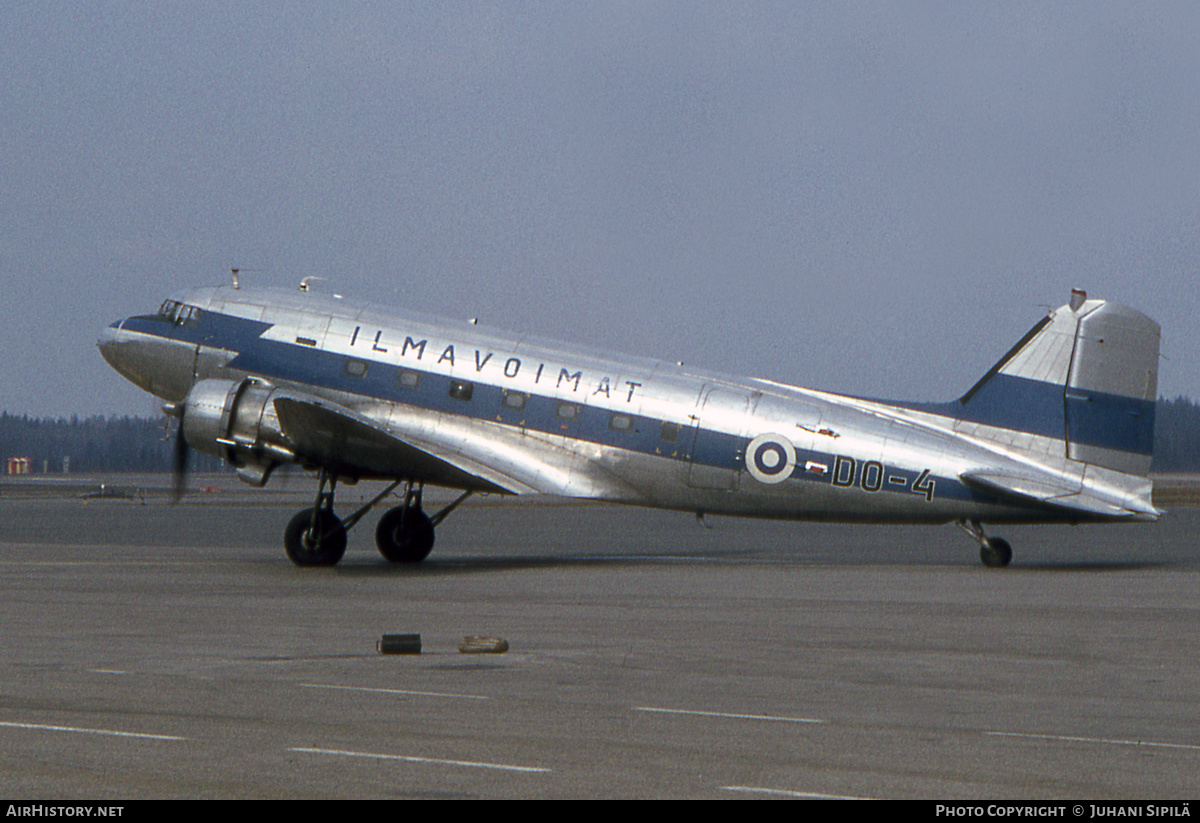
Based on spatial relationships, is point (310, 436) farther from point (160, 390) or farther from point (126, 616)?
point (126, 616)

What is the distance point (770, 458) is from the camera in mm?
23703

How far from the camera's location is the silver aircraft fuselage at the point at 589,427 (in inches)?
898

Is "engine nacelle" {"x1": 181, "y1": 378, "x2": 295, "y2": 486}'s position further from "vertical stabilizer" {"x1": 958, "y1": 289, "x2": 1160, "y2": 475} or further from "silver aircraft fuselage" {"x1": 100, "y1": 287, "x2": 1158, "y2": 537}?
"vertical stabilizer" {"x1": 958, "y1": 289, "x2": 1160, "y2": 475}

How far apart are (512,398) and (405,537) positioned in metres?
3.58

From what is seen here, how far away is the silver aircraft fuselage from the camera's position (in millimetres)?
22797

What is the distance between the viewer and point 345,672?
11430mm

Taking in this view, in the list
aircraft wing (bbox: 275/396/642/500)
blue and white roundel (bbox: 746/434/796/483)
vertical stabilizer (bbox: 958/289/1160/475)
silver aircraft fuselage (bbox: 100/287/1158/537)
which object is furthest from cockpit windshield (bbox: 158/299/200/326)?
vertical stabilizer (bbox: 958/289/1160/475)

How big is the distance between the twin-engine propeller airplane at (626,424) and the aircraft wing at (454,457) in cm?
4

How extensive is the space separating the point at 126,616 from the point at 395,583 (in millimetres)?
5730

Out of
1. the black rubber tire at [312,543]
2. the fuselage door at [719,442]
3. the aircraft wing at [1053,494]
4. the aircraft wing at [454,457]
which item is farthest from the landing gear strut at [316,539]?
the aircraft wing at [1053,494]

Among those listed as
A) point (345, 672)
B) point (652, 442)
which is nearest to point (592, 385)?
point (652, 442)

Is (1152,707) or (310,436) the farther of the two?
(310,436)

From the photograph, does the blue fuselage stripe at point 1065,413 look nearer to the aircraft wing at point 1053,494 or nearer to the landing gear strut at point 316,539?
the aircraft wing at point 1053,494

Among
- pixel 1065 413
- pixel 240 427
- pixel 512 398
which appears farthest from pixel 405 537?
pixel 1065 413
